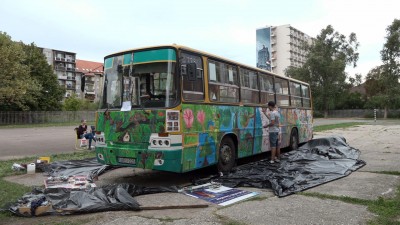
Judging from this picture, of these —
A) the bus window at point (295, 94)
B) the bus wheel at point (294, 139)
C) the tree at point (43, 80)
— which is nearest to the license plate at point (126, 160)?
the bus wheel at point (294, 139)

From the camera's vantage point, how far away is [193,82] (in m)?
7.73

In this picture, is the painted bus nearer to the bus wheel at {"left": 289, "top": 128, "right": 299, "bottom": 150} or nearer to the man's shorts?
the man's shorts

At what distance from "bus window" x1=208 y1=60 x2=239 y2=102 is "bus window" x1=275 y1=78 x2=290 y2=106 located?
3137mm

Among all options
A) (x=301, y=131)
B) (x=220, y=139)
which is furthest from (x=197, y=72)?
(x=301, y=131)

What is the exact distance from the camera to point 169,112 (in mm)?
7145

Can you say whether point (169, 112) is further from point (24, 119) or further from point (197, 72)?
point (24, 119)

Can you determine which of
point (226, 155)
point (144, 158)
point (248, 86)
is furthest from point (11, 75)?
point (144, 158)

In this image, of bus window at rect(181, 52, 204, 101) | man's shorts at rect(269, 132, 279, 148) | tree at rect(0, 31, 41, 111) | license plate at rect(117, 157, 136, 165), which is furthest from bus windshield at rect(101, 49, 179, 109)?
tree at rect(0, 31, 41, 111)

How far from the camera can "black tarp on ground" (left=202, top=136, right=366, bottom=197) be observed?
24.0ft

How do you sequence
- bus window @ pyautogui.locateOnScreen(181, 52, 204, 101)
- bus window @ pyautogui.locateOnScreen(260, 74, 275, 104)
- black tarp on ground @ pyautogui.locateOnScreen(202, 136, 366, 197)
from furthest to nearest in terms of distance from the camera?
bus window @ pyautogui.locateOnScreen(260, 74, 275, 104) < bus window @ pyautogui.locateOnScreen(181, 52, 204, 101) < black tarp on ground @ pyautogui.locateOnScreen(202, 136, 366, 197)

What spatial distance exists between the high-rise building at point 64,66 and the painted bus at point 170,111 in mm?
96293

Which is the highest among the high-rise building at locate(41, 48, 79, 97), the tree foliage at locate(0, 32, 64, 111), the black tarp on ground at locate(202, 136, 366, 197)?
the high-rise building at locate(41, 48, 79, 97)

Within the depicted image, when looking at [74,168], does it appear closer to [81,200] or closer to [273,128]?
[81,200]

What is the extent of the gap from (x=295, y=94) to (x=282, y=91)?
1515mm
